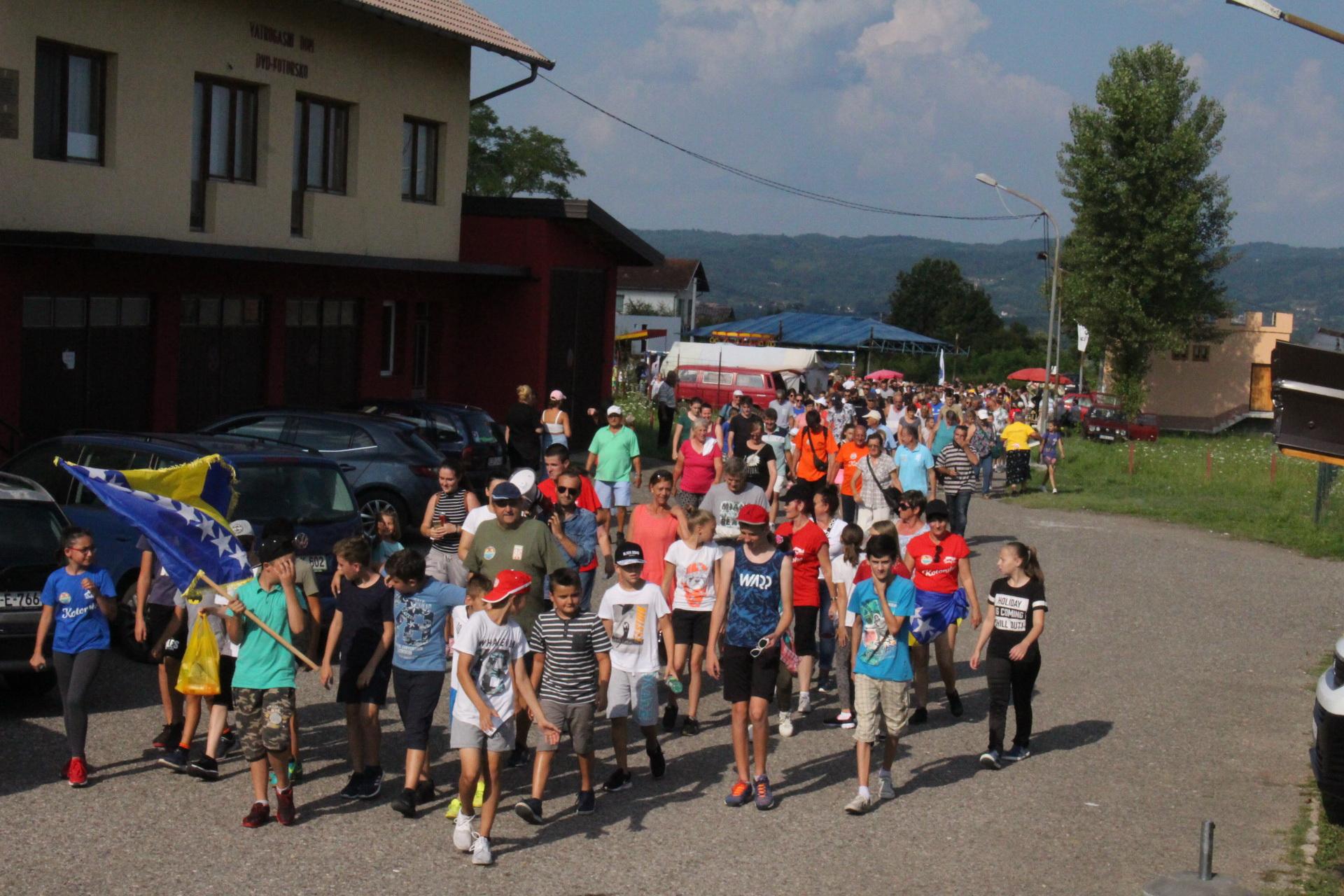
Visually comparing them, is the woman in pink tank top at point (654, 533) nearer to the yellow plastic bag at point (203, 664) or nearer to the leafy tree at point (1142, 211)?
the yellow plastic bag at point (203, 664)

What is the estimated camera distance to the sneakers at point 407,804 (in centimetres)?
801

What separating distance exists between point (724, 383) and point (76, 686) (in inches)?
1486

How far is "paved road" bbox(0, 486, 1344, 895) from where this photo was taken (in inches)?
287

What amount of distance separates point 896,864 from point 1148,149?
51.1 meters

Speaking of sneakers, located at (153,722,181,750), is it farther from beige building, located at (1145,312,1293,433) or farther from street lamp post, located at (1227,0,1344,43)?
beige building, located at (1145,312,1293,433)

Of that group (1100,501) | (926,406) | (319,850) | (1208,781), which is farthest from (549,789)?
(926,406)

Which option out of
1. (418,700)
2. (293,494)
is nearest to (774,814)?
(418,700)

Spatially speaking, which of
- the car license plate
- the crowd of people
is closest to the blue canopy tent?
the crowd of people

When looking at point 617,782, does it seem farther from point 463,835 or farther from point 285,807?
point 285,807

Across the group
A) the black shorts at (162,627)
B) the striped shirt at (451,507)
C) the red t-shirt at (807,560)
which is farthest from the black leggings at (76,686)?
the red t-shirt at (807,560)

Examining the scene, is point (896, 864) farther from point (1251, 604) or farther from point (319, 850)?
point (1251, 604)

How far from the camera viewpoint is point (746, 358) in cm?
5134

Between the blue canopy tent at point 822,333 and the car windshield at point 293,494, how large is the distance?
56.9m

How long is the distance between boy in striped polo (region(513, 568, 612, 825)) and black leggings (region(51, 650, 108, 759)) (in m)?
2.58
